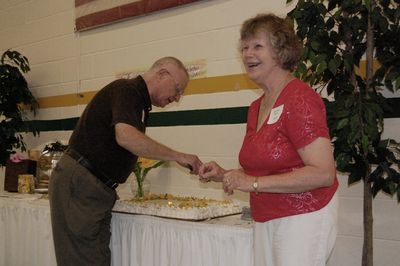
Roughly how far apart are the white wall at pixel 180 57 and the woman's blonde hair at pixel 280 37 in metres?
0.99

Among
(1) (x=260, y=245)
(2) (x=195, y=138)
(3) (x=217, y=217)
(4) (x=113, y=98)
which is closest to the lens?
(1) (x=260, y=245)

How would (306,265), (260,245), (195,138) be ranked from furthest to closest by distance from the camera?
(195,138) → (260,245) → (306,265)

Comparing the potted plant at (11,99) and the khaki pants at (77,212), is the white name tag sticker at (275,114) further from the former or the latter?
the potted plant at (11,99)

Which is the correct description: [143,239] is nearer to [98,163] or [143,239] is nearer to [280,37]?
[98,163]

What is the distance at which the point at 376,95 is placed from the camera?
2006 mm

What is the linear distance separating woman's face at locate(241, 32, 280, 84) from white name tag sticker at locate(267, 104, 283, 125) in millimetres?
152

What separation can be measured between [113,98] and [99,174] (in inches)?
14.9

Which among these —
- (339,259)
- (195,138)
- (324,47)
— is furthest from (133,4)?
(339,259)

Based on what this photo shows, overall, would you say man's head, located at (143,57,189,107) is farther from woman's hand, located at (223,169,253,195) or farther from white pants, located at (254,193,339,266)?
white pants, located at (254,193,339,266)

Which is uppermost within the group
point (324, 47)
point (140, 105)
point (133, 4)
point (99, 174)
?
point (133, 4)

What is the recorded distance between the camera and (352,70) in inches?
79.0

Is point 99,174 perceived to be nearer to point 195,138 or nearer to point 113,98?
point 113,98

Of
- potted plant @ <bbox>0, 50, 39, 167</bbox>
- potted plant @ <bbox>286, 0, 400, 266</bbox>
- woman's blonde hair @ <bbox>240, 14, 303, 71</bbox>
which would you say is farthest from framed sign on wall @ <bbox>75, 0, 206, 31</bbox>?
woman's blonde hair @ <bbox>240, 14, 303, 71</bbox>

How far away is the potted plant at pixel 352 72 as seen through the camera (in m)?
1.90
